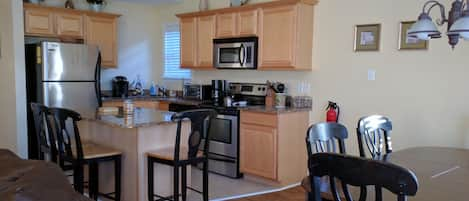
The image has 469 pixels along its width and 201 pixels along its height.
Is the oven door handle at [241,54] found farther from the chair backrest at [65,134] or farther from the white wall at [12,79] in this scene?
the white wall at [12,79]

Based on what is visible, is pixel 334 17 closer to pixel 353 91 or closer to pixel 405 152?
pixel 353 91

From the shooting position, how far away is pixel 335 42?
4531 millimetres

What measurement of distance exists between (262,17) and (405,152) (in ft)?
8.48

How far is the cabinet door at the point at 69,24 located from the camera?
555 centimetres

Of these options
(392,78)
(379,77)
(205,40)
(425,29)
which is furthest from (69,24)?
(425,29)

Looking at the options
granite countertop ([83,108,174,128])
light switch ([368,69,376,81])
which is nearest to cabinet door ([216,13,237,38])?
granite countertop ([83,108,174,128])

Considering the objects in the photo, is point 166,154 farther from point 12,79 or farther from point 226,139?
point 12,79

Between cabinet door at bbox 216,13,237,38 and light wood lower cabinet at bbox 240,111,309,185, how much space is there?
1.15 m

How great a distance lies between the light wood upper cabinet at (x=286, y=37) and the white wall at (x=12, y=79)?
3000mm

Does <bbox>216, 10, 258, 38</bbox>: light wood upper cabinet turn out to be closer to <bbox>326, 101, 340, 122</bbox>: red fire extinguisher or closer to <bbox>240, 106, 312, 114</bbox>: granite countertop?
<bbox>240, 106, 312, 114</bbox>: granite countertop

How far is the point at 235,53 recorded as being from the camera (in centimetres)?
514

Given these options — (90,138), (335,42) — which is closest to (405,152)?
(335,42)

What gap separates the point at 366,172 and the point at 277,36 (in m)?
3.46

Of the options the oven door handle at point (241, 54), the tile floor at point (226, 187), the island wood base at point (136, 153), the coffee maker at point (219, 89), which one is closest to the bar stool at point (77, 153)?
the island wood base at point (136, 153)
